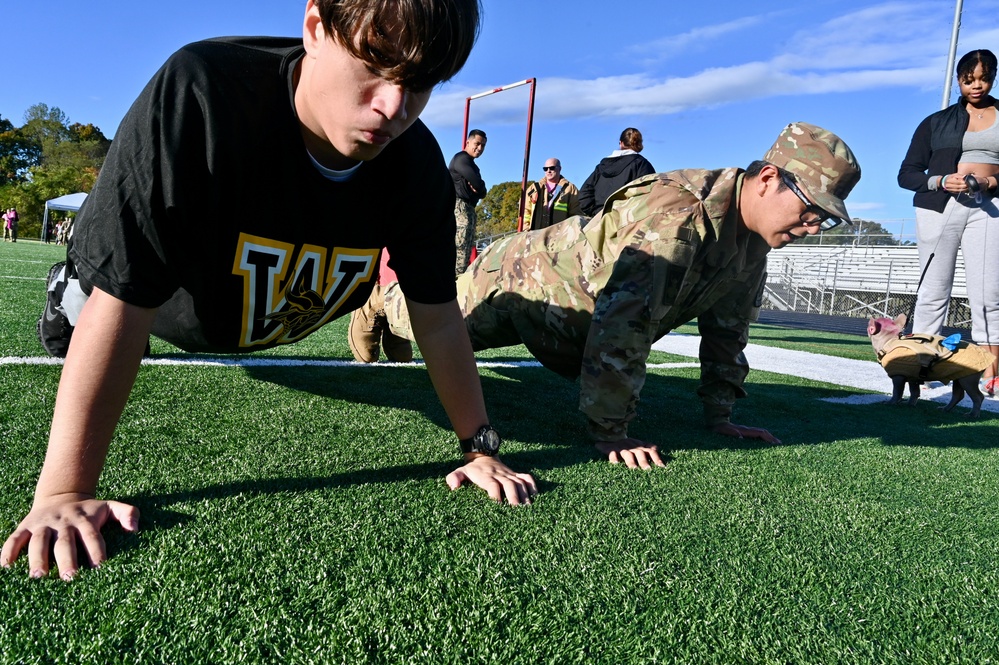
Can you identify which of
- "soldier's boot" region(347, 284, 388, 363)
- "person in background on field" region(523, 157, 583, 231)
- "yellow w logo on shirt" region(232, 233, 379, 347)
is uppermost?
"person in background on field" region(523, 157, 583, 231)

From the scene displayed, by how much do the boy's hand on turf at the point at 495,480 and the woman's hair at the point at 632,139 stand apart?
594 centimetres

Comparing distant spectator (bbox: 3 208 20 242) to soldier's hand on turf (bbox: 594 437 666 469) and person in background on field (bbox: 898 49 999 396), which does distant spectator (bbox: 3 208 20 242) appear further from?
soldier's hand on turf (bbox: 594 437 666 469)

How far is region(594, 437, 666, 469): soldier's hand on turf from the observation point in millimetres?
2178

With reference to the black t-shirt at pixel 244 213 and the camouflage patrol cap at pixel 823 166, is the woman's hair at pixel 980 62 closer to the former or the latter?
the camouflage patrol cap at pixel 823 166

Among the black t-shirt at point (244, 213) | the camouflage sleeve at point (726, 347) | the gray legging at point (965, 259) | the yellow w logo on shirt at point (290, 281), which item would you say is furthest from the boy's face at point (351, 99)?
the gray legging at point (965, 259)

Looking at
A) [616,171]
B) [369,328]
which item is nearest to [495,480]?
[369,328]

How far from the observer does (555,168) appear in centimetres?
884

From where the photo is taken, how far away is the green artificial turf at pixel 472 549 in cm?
109

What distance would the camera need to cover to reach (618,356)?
2.34 m

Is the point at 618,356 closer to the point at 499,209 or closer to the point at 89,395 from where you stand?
the point at 89,395

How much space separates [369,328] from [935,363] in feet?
10.7

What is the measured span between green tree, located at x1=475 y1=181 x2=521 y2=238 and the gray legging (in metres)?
50.1

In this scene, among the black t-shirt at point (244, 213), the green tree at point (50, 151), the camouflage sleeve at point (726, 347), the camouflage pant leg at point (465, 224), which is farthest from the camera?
the green tree at point (50, 151)

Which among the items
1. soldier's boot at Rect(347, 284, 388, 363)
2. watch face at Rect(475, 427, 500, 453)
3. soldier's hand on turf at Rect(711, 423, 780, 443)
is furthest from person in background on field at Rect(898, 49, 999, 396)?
watch face at Rect(475, 427, 500, 453)
